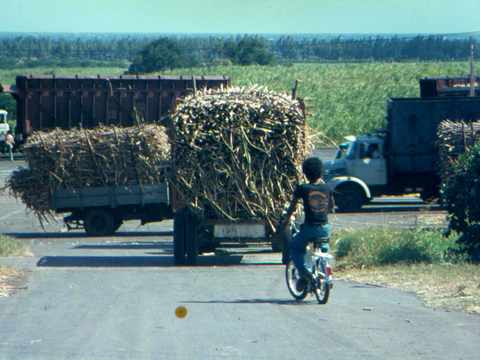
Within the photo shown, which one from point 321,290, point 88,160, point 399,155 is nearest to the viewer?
point 321,290

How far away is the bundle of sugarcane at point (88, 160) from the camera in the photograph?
22.0 m

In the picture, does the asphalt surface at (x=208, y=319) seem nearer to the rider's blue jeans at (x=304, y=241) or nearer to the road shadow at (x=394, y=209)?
the rider's blue jeans at (x=304, y=241)

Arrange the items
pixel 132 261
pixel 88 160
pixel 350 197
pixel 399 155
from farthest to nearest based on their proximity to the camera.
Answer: pixel 350 197
pixel 399 155
pixel 88 160
pixel 132 261

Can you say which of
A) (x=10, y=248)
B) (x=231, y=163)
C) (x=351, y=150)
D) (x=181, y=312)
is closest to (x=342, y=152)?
(x=351, y=150)

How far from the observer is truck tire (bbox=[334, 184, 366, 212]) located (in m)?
27.8

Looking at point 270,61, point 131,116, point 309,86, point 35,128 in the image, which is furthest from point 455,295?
point 270,61

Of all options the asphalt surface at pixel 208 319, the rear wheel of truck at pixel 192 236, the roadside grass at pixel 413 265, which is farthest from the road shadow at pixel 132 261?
the roadside grass at pixel 413 265

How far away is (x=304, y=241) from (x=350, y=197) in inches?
668

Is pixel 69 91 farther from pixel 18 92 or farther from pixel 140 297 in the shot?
pixel 140 297

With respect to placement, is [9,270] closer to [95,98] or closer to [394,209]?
[95,98]

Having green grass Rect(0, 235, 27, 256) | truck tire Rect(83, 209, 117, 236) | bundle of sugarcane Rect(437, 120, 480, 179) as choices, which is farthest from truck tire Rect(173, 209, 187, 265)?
bundle of sugarcane Rect(437, 120, 480, 179)

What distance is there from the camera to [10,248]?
1841 centimetres

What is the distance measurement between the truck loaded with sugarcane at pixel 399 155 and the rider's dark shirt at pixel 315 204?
52.6ft

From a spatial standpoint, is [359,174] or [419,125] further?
[359,174]
